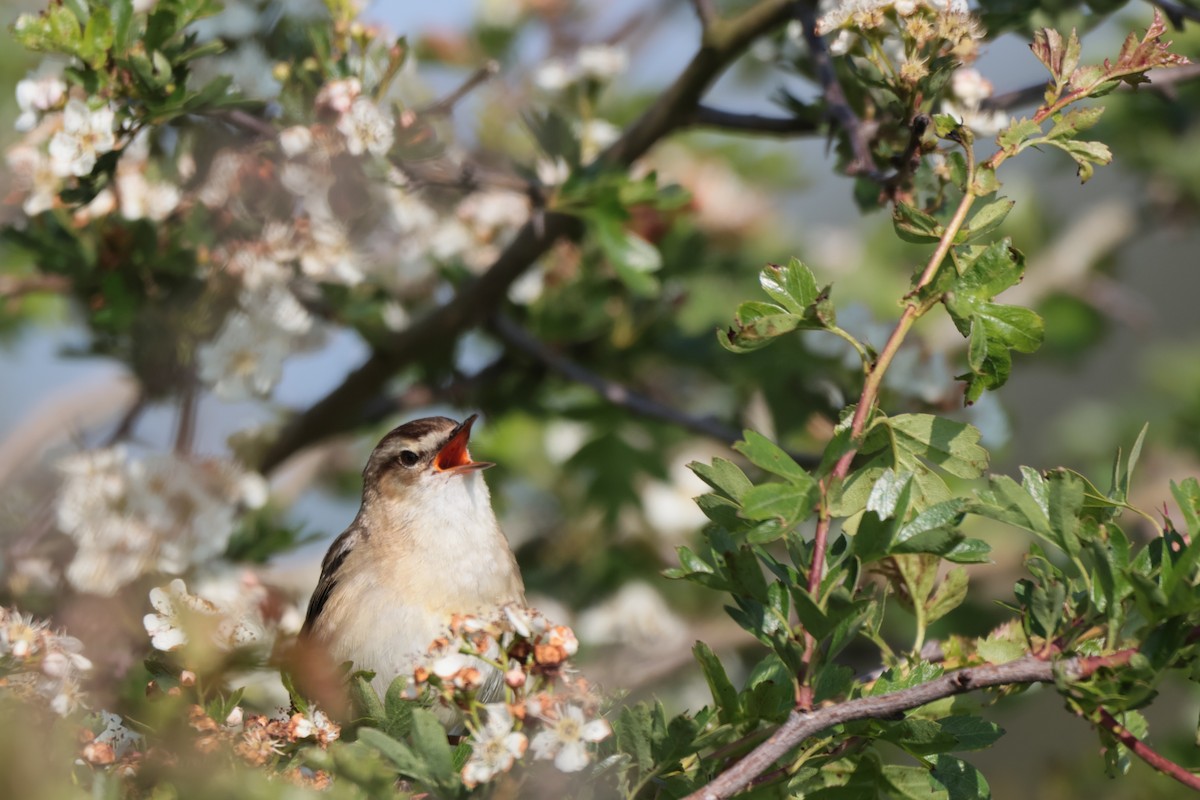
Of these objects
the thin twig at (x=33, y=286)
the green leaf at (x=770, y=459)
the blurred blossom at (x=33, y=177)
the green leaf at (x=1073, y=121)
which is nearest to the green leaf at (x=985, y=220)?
the green leaf at (x=1073, y=121)

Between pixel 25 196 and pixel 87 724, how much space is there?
2060 millimetres

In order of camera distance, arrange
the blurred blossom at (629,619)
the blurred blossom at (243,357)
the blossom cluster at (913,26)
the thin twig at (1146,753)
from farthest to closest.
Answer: the blurred blossom at (629,619), the blurred blossom at (243,357), the blossom cluster at (913,26), the thin twig at (1146,753)

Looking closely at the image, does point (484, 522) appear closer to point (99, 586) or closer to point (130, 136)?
point (99, 586)

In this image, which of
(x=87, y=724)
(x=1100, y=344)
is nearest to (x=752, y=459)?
(x=87, y=724)

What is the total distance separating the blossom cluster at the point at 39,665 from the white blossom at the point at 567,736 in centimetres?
79

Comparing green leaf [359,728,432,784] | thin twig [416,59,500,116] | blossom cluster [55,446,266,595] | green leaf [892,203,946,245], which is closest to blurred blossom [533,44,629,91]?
thin twig [416,59,500,116]

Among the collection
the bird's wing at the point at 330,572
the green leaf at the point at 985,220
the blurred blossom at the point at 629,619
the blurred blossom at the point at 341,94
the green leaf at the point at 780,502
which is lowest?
the blurred blossom at the point at 629,619

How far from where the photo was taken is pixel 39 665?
2.07 meters

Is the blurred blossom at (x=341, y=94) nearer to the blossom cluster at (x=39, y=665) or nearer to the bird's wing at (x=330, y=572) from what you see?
the bird's wing at (x=330, y=572)

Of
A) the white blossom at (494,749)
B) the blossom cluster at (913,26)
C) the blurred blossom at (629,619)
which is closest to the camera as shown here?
the white blossom at (494,749)

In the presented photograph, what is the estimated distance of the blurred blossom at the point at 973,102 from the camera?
3.05 metres

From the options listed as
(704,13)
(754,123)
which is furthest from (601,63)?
(754,123)

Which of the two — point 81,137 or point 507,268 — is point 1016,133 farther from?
point 507,268

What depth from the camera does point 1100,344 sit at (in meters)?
5.95
